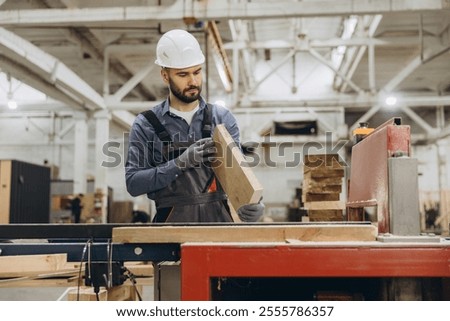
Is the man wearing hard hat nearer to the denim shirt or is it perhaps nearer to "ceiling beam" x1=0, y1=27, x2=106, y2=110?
the denim shirt

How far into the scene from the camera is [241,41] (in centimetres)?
1011

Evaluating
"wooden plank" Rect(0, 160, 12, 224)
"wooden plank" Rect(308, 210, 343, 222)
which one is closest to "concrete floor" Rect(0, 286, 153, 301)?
"wooden plank" Rect(308, 210, 343, 222)

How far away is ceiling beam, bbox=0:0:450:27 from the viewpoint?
6.20 m

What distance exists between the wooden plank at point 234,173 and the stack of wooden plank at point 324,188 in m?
3.19

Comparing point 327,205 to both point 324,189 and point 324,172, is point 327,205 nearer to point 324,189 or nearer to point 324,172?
point 324,189

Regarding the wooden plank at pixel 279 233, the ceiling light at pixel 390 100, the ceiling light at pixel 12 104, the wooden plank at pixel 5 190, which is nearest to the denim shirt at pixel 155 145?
the wooden plank at pixel 279 233

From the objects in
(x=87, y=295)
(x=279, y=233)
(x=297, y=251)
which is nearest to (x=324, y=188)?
(x=87, y=295)

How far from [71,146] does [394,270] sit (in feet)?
58.8

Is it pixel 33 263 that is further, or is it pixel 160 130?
pixel 160 130

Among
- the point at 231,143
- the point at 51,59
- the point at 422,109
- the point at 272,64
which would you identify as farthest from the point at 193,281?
the point at 422,109

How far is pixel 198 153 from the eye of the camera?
2.22 meters

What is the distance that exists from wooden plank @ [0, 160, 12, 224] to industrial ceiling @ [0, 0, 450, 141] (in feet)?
5.73

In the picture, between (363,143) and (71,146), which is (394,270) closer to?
(363,143)

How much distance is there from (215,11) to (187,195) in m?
4.23
